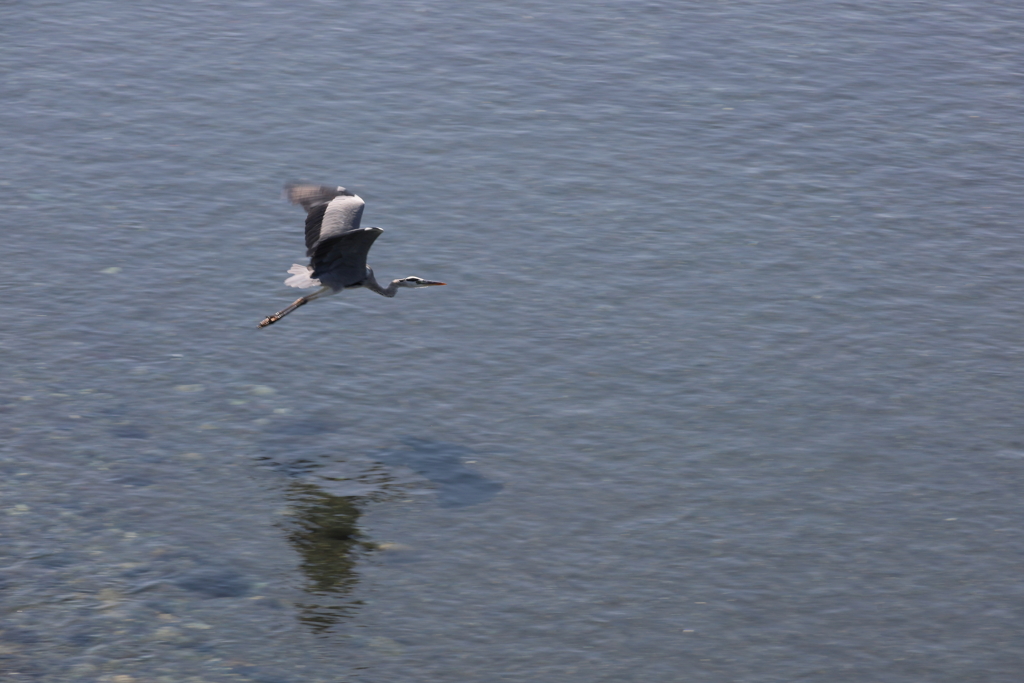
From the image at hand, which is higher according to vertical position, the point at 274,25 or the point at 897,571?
the point at 274,25

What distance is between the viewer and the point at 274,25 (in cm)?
4347

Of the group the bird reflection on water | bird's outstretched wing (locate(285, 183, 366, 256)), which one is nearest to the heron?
bird's outstretched wing (locate(285, 183, 366, 256))

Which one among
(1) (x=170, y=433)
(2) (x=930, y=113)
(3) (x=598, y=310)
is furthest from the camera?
(2) (x=930, y=113)

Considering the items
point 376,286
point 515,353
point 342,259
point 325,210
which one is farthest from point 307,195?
point 515,353

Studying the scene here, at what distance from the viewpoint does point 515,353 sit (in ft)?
94.5

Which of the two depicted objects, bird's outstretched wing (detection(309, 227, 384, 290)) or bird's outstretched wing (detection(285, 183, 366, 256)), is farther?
bird's outstretched wing (detection(285, 183, 366, 256))

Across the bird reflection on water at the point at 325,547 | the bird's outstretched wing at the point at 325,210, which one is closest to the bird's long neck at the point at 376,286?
the bird's outstretched wing at the point at 325,210

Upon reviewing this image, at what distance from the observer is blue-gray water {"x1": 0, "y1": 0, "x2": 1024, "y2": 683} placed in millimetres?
21844

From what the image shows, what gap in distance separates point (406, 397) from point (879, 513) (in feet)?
29.6

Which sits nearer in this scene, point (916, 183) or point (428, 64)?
point (916, 183)

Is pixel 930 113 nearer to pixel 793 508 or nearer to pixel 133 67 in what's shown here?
pixel 793 508

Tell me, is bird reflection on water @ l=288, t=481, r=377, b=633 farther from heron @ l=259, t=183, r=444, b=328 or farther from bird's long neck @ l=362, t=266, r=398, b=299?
bird's long neck @ l=362, t=266, r=398, b=299

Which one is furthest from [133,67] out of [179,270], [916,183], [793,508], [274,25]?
[793,508]

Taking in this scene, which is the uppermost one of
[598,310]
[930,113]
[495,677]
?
[930,113]
